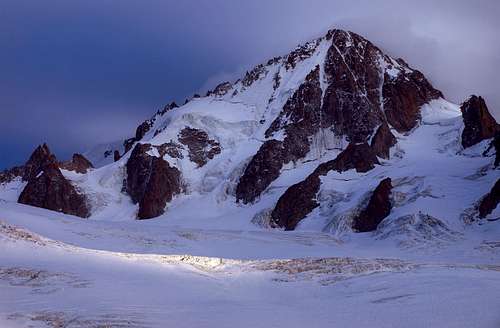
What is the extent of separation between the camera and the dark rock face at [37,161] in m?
149

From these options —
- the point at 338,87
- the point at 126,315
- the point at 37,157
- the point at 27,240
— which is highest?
the point at 338,87

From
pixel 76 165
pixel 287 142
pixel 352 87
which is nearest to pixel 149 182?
pixel 76 165

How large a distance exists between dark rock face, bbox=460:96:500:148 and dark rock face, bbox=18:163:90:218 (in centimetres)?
7474

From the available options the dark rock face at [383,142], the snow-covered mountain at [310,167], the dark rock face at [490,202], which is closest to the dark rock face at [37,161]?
the snow-covered mountain at [310,167]

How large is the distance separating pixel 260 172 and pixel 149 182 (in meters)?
23.5

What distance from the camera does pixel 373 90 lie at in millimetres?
149000

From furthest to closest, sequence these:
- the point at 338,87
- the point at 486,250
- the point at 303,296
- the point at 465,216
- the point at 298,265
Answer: the point at 338,87, the point at 465,216, the point at 486,250, the point at 298,265, the point at 303,296

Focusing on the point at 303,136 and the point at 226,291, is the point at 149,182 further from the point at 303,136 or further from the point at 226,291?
the point at 226,291

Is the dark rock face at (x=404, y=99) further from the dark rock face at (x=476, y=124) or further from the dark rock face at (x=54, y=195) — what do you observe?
the dark rock face at (x=54, y=195)

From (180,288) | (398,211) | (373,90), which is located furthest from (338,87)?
(180,288)

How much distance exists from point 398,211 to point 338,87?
197ft

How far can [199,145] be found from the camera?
14800 cm

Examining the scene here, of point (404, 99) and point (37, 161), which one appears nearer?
point (404, 99)

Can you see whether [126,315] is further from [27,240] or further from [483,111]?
[483,111]
